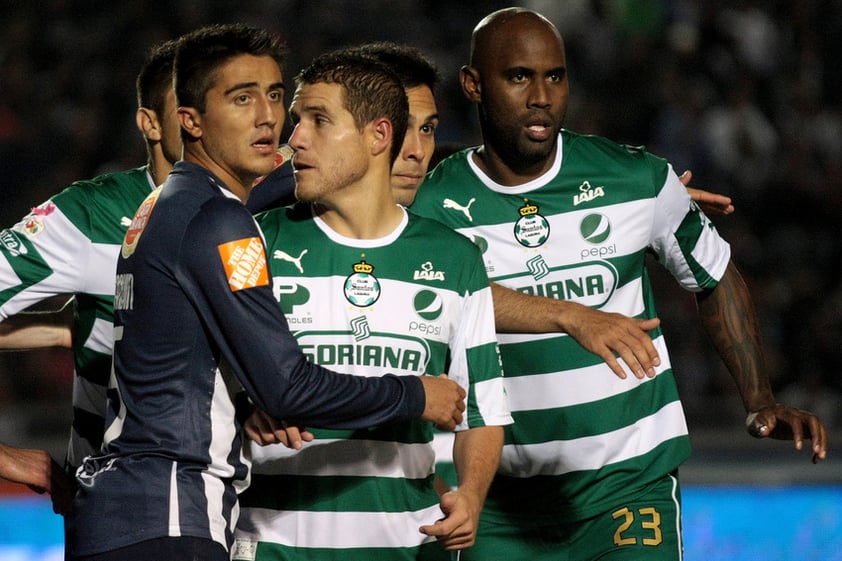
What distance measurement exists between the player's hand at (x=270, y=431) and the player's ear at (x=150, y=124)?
52.8 inches

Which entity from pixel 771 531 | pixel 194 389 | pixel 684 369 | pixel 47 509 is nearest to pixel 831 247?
pixel 684 369

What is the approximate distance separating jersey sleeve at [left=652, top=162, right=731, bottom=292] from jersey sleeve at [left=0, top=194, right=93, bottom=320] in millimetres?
A: 1909

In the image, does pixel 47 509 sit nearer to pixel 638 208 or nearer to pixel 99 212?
pixel 99 212

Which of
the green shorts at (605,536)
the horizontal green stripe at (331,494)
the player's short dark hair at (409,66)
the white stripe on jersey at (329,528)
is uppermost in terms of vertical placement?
the player's short dark hair at (409,66)

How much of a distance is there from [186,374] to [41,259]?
1.11 meters

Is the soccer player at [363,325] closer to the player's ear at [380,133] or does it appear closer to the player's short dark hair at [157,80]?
the player's ear at [380,133]

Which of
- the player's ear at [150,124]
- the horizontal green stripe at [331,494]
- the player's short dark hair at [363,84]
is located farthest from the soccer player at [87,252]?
the player's short dark hair at [363,84]

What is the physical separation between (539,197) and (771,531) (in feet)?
11.6

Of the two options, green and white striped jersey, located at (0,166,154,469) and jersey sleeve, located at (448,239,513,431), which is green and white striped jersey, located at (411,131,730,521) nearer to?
jersey sleeve, located at (448,239,513,431)

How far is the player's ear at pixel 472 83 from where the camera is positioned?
192 inches

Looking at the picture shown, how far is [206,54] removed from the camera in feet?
11.9

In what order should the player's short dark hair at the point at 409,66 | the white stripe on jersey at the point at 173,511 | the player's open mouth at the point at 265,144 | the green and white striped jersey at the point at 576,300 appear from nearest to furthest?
1. the white stripe on jersey at the point at 173,511
2. the player's open mouth at the point at 265,144
3. the green and white striped jersey at the point at 576,300
4. the player's short dark hair at the point at 409,66

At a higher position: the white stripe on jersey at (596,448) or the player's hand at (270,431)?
the player's hand at (270,431)

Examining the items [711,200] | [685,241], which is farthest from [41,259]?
[711,200]
